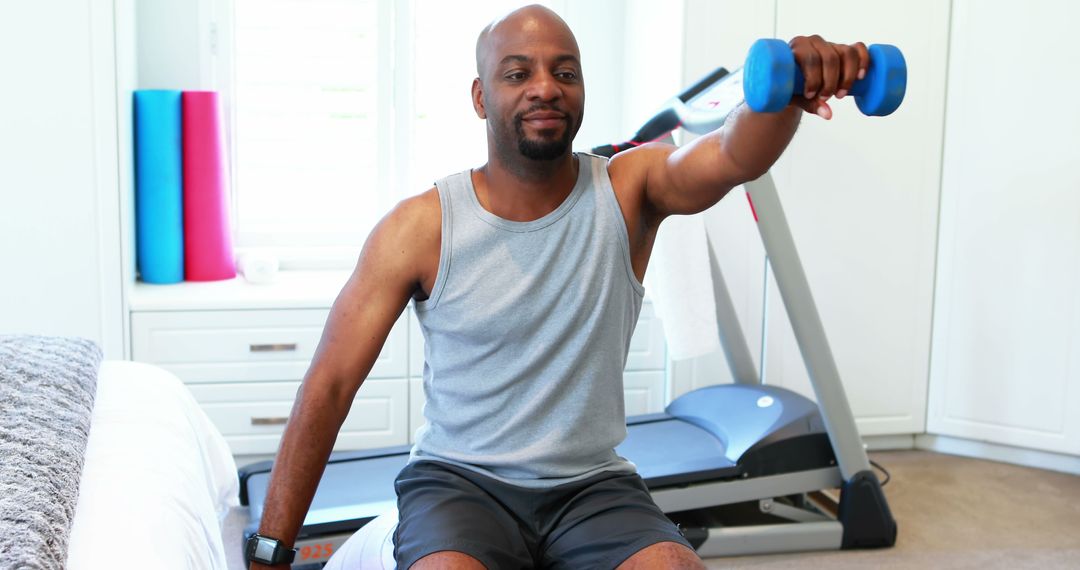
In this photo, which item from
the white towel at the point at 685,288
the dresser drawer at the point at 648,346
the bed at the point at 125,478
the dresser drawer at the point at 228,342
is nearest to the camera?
the bed at the point at 125,478

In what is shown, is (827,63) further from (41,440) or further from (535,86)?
(41,440)

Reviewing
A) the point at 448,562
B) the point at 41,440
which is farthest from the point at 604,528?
the point at 41,440

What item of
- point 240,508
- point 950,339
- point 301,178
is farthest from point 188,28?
point 950,339

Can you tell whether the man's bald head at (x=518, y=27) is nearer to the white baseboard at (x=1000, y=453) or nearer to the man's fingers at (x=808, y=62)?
the man's fingers at (x=808, y=62)

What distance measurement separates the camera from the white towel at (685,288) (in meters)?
2.76

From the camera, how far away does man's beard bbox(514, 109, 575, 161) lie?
1.51 m

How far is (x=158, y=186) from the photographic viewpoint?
3.12 m

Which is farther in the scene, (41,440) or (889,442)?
(889,442)

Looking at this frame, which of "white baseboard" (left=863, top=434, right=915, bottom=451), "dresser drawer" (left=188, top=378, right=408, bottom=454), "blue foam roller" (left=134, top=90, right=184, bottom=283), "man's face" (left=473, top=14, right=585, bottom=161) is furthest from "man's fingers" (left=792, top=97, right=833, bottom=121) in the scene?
"white baseboard" (left=863, top=434, right=915, bottom=451)

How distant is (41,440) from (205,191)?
1993 mm

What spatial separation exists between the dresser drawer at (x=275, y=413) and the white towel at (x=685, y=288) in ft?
2.77

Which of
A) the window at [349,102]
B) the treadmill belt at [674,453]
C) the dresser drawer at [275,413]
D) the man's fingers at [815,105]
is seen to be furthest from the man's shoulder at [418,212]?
the window at [349,102]

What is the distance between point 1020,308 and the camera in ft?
10.6

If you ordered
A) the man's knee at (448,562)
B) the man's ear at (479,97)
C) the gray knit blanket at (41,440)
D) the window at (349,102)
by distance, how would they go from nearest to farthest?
the gray knit blanket at (41,440) → the man's knee at (448,562) → the man's ear at (479,97) → the window at (349,102)
